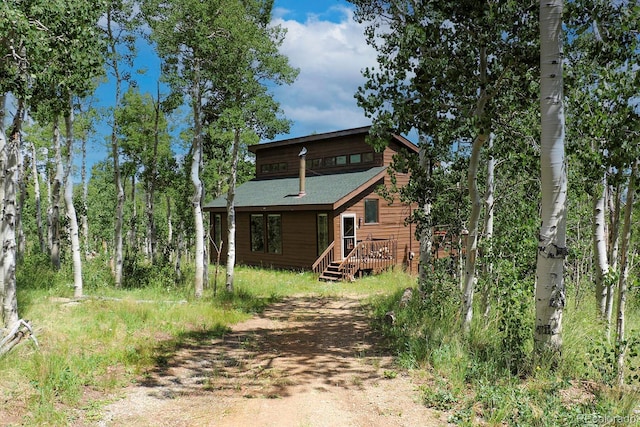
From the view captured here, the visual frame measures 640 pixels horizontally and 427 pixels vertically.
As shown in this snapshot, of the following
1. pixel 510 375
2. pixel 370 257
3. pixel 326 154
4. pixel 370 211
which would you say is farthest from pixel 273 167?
pixel 510 375

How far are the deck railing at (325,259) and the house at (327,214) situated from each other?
0.09 ft

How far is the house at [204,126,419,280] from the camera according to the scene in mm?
19250

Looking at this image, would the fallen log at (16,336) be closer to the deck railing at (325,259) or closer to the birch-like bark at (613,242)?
the birch-like bark at (613,242)

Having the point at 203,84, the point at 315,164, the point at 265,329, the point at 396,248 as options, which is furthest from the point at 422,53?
the point at 315,164

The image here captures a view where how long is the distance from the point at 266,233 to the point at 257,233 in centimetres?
81

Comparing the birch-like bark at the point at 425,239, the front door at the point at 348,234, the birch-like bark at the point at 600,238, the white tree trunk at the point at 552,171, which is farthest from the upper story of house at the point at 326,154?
the white tree trunk at the point at 552,171

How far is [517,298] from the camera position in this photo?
5.78 metres

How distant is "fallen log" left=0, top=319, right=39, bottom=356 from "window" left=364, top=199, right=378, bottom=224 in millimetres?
15750

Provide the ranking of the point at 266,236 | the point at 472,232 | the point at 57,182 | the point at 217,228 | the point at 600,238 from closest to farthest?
the point at 472,232
the point at 600,238
the point at 57,182
the point at 266,236
the point at 217,228

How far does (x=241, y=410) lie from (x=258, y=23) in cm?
1198

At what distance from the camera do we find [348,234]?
20.0 m

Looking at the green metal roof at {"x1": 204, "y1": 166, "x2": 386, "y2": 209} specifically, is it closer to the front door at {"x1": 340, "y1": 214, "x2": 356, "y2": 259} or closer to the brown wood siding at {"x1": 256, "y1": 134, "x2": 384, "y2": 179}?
the brown wood siding at {"x1": 256, "y1": 134, "x2": 384, "y2": 179}

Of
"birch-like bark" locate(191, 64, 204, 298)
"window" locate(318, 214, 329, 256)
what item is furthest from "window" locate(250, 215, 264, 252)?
"birch-like bark" locate(191, 64, 204, 298)

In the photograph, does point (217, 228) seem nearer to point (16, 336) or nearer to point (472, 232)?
point (16, 336)
